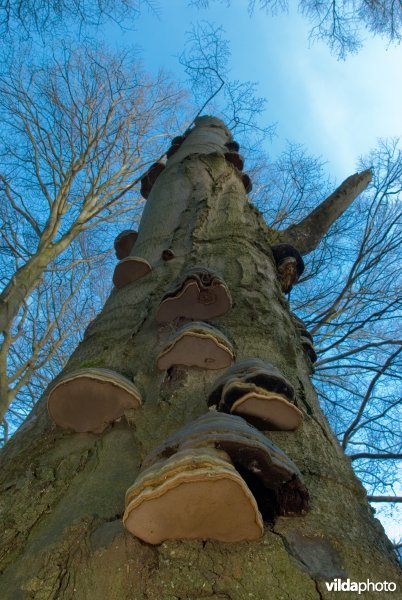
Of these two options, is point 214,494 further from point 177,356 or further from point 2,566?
point 177,356

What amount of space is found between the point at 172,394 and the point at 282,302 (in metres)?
1.29

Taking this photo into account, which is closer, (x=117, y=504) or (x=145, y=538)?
(x=145, y=538)

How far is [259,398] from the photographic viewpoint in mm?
1674

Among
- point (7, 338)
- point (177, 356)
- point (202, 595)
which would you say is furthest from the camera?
point (7, 338)

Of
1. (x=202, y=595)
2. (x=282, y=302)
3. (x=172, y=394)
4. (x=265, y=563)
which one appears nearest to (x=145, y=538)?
(x=202, y=595)

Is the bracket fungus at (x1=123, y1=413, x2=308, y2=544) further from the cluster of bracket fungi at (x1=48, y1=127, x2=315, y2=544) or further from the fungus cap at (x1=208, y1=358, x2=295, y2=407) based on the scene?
the fungus cap at (x1=208, y1=358, x2=295, y2=407)

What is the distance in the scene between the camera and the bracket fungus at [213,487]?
1.13 metres

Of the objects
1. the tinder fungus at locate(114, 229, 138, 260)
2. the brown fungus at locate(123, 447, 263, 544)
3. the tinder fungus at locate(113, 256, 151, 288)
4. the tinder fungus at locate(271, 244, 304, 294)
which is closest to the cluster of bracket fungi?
the brown fungus at locate(123, 447, 263, 544)

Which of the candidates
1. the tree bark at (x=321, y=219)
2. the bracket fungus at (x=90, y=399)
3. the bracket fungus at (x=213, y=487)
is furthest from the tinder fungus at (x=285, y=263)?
the bracket fungus at (x=213, y=487)

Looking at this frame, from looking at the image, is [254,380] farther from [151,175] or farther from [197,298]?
[151,175]

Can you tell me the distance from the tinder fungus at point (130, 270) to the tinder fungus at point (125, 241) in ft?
4.43

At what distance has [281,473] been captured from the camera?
1.33 meters

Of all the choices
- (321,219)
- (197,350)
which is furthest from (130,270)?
(321,219)

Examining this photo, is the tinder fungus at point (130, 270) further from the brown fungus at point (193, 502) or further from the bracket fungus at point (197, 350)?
the brown fungus at point (193, 502)
